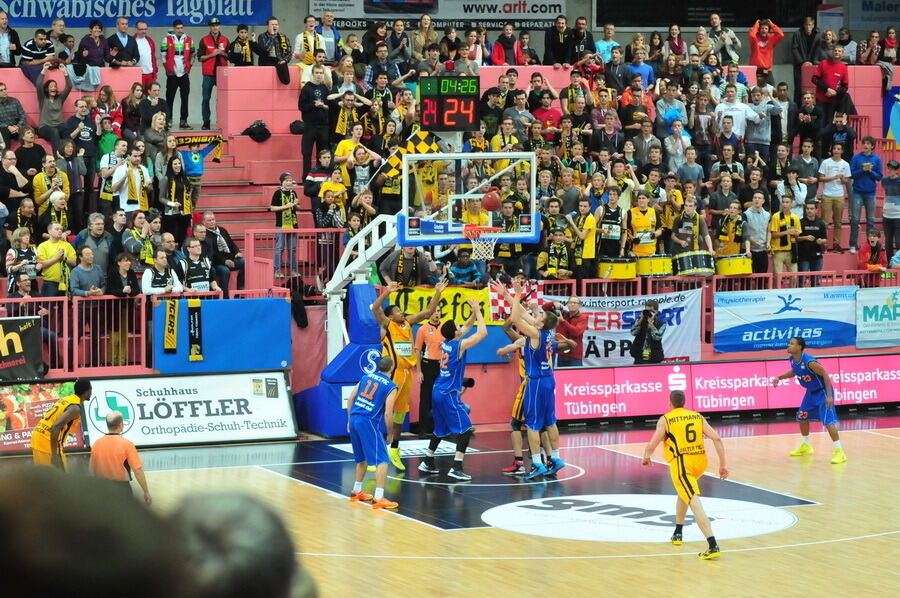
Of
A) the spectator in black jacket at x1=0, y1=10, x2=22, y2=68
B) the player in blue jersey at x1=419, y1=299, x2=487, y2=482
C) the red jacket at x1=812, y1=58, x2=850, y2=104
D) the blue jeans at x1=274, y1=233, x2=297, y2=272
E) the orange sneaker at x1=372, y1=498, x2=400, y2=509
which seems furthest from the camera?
the red jacket at x1=812, y1=58, x2=850, y2=104

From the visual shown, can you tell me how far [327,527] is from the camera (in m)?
16.0

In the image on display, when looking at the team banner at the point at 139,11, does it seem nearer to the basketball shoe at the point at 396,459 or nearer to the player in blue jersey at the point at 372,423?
the basketball shoe at the point at 396,459

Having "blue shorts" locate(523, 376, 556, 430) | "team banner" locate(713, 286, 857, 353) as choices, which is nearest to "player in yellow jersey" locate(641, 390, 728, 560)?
"blue shorts" locate(523, 376, 556, 430)

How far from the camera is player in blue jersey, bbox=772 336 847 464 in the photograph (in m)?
20.7

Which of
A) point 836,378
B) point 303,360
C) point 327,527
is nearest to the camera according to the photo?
point 327,527

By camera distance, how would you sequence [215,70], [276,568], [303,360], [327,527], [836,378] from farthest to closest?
[215,70] < [836,378] < [303,360] < [327,527] < [276,568]

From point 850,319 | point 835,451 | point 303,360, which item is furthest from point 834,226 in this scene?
point 303,360

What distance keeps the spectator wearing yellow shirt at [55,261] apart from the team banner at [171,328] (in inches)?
64.7

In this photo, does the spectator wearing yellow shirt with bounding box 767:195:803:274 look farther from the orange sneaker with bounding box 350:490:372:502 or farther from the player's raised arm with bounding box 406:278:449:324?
the orange sneaker with bounding box 350:490:372:502

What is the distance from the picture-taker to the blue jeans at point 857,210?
29.3 m

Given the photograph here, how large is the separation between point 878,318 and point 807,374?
6.74 metres

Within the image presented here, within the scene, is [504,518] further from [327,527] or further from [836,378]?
[836,378]

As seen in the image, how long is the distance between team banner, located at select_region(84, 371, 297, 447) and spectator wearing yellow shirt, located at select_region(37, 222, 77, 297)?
1.65 metres

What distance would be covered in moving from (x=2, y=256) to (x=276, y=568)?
863 inches
